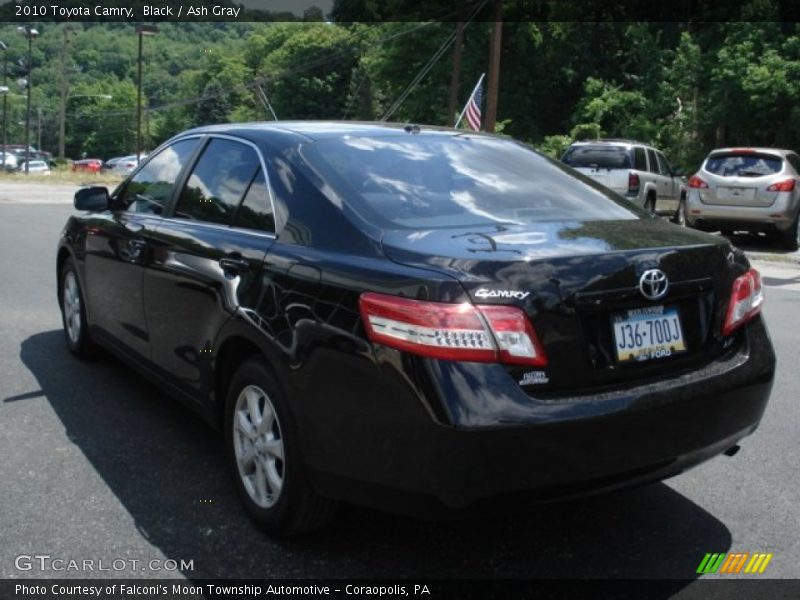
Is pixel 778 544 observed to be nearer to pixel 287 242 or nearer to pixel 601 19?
pixel 287 242

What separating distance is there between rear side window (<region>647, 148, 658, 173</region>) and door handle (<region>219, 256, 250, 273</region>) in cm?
1447

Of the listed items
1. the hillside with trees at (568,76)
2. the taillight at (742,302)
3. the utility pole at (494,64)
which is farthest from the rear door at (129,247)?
the utility pole at (494,64)

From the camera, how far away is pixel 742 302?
3.26 m

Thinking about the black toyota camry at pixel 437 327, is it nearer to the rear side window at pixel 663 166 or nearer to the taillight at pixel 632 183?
the taillight at pixel 632 183

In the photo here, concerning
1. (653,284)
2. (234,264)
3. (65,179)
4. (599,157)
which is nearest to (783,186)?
(599,157)

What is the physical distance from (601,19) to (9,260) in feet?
120

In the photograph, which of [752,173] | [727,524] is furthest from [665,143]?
[727,524]

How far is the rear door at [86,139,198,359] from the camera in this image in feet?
14.4

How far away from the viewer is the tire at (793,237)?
1389 cm

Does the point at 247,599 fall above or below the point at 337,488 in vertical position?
below

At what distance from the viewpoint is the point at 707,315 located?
3080 millimetres

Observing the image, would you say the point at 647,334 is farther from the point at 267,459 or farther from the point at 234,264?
the point at 234,264

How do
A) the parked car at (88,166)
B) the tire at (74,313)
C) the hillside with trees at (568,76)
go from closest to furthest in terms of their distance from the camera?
the tire at (74,313), the hillside with trees at (568,76), the parked car at (88,166)

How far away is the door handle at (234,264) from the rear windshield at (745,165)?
12.3 m
